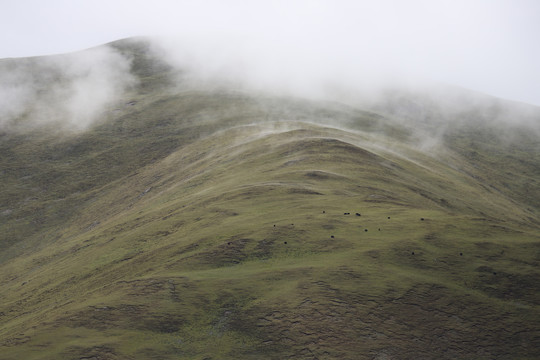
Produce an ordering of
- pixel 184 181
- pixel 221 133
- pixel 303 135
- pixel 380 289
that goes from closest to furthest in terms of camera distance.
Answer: pixel 380 289
pixel 184 181
pixel 303 135
pixel 221 133

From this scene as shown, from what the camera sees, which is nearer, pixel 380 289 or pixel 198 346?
pixel 198 346

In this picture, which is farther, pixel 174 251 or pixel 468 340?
pixel 174 251

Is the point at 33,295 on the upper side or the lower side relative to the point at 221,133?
lower

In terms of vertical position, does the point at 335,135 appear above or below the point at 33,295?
above

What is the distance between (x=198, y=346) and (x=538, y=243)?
3885 centimetres

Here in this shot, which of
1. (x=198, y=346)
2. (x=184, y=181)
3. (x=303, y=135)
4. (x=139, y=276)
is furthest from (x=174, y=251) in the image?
(x=303, y=135)

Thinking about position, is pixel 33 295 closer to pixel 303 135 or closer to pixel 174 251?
pixel 174 251

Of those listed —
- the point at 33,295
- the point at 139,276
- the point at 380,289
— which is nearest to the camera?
the point at 380,289

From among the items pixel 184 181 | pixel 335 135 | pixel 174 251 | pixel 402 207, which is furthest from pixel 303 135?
pixel 174 251

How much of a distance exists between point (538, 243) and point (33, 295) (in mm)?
61938

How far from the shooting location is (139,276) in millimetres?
57219

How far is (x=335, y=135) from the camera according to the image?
467ft

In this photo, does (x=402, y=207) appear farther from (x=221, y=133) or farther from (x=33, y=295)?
(x=221, y=133)

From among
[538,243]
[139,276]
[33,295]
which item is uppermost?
[538,243]
